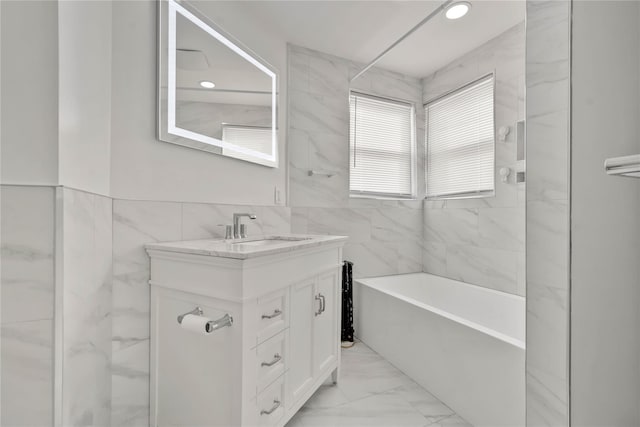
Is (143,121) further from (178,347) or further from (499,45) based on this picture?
(499,45)

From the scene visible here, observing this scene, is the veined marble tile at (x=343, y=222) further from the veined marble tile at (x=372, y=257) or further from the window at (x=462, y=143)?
the window at (x=462, y=143)

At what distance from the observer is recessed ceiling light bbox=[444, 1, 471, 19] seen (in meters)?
2.12

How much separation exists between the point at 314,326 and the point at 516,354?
96 centimetres

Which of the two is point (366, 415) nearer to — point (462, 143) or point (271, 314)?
point (271, 314)

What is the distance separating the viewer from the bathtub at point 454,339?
1.48 m

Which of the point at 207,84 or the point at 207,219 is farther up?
the point at 207,84

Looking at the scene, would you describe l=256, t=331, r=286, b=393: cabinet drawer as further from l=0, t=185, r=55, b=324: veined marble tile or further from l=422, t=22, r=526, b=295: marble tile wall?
l=422, t=22, r=526, b=295: marble tile wall

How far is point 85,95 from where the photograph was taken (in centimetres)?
116

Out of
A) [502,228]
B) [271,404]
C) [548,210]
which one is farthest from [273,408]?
[502,228]

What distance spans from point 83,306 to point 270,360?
74 centimetres

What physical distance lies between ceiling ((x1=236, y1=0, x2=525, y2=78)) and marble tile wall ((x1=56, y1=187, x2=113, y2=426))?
167 centimetres

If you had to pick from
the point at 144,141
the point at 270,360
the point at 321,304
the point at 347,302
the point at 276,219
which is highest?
the point at 144,141

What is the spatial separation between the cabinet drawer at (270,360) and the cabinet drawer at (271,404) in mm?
35

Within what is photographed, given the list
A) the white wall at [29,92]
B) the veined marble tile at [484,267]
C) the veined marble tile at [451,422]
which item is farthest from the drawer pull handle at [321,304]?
the veined marble tile at [484,267]
